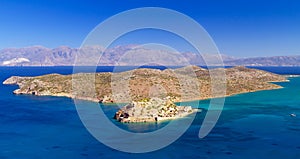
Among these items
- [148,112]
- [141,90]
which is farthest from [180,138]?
[141,90]

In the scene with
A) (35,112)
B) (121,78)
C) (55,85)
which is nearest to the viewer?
(35,112)

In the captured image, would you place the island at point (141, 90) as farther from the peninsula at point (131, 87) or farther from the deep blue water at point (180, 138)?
the deep blue water at point (180, 138)

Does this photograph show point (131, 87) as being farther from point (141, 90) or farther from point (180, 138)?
point (180, 138)

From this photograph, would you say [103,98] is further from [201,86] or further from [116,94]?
[201,86]

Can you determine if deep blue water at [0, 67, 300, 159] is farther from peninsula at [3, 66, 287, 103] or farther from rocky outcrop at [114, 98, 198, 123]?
peninsula at [3, 66, 287, 103]

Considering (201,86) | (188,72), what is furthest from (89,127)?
(188,72)

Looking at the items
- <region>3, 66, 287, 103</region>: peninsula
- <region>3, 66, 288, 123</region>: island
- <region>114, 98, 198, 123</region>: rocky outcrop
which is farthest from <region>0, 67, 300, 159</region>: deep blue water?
<region>3, 66, 287, 103</region>: peninsula

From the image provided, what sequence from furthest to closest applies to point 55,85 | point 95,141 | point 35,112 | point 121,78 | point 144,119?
1. point 55,85
2. point 121,78
3. point 35,112
4. point 144,119
5. point 95,141

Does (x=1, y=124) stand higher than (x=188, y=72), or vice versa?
(x=188, y=72)
